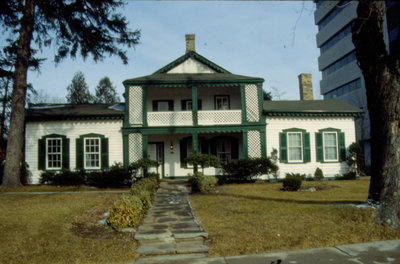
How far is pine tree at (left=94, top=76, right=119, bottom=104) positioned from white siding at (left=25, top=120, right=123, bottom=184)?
86.7ft

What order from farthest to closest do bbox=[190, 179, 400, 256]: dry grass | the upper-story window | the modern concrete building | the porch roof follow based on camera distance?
the modern concrete building → the upper-story window → the porch roof → bbox=[190, 179, 400, 256]: dry grass

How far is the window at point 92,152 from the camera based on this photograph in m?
16.4

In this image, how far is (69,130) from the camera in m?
16.6

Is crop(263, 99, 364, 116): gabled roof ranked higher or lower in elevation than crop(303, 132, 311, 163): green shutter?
higher

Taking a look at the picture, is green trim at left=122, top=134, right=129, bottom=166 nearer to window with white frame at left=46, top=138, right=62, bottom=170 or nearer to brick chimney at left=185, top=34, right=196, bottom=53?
window with white frame at left=46, top=138, right=62, bottom=170

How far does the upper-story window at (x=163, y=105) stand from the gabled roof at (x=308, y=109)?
5612mm

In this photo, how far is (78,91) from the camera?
131 feet

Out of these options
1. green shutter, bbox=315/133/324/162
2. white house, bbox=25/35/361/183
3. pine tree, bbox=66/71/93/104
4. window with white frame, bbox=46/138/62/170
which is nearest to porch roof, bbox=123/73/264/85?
white house, bbox=25/35/361/183

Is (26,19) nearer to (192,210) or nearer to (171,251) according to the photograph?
(192,210)

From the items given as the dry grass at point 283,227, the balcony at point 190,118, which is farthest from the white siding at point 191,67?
the dry grass at point 283,227

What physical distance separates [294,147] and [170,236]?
12.8m

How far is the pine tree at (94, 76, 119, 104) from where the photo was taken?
42.7 meters

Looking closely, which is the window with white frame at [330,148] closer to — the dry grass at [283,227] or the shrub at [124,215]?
A: the dry grass at [283,227]

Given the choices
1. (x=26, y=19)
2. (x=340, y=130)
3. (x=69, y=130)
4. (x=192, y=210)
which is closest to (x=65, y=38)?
(x=26, y=19)
